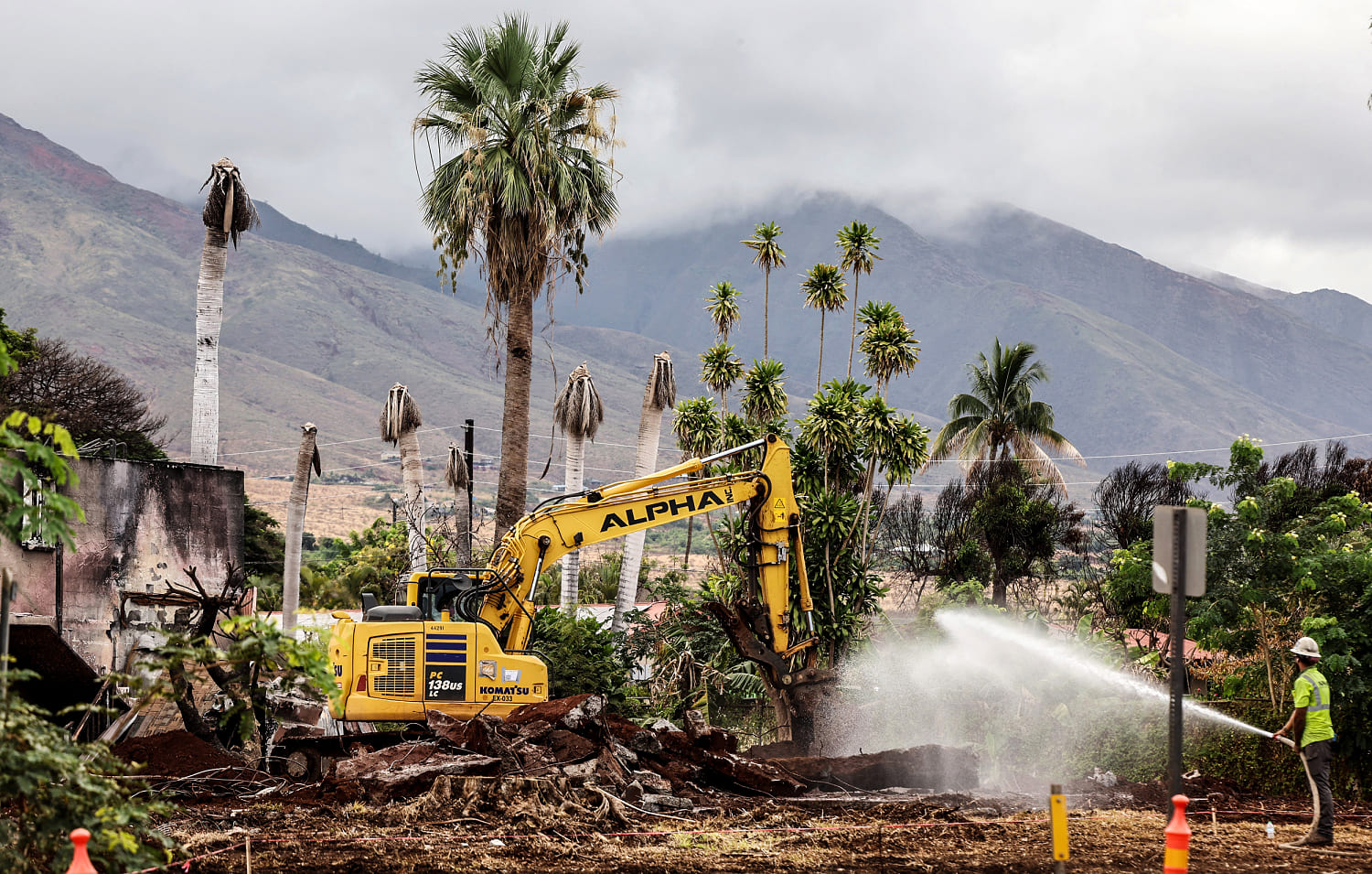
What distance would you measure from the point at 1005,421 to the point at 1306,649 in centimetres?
4145

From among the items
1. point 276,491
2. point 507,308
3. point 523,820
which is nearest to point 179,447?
point 276,491

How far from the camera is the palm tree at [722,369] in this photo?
31.4 metres

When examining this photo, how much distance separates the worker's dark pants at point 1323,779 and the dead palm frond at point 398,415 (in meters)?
24.2

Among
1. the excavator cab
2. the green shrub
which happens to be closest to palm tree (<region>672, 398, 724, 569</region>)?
the excavator cab

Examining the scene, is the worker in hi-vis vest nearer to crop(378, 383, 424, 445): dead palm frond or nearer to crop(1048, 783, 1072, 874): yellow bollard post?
crop(1048, 783, 1072, 874): yellow bollard post

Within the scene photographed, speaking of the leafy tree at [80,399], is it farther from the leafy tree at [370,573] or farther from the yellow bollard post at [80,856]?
the yellow bollard post at [80,856]

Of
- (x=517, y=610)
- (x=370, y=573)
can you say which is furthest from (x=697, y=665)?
(x=370, y=573)

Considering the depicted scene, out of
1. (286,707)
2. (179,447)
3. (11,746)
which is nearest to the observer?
(11,746)

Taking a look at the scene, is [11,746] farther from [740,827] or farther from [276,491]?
[276,491]

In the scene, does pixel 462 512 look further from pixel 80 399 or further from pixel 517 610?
pixel 80 399

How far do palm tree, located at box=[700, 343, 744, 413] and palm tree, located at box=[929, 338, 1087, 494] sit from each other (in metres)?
23.1

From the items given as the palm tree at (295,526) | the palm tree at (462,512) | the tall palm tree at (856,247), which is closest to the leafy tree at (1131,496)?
the tall palm tree at (856,247)

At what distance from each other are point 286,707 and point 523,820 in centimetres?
802

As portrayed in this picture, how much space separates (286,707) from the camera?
A: 18.4 metres
